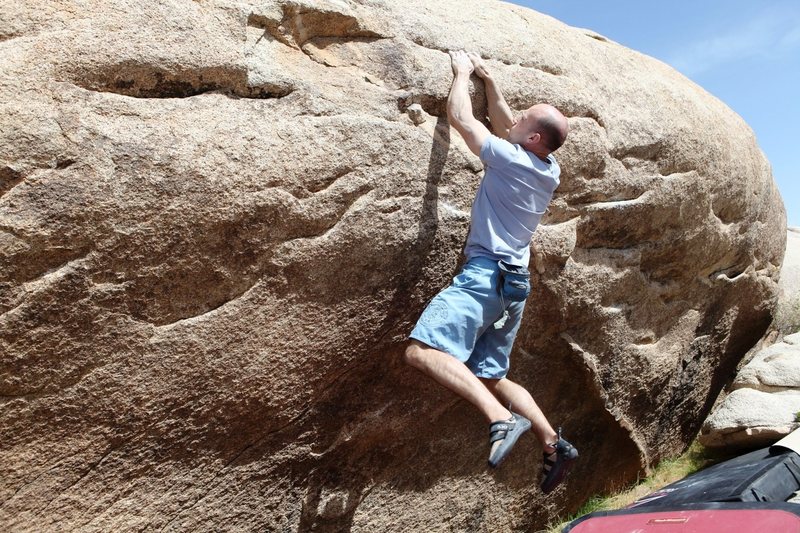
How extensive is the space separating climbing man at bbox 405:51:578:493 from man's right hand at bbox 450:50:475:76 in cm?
4

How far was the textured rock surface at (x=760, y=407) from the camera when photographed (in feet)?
17.1

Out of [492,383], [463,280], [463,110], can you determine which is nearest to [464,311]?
[463,280]

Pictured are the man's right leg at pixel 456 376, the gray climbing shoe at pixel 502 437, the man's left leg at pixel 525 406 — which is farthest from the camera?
the man's left leg at pixel 525 406

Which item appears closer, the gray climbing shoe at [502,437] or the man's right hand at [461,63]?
the gray climbing shoe at [502,437]

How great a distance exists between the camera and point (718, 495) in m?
4.03

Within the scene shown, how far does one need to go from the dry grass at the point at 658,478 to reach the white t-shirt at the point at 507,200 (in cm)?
208

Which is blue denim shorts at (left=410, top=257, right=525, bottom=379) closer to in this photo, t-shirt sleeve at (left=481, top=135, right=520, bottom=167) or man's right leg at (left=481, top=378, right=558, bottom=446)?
man's right leg at (left=481, top=378, right=558, bottom=446)

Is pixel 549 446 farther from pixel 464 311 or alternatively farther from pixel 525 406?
pixel 464 311

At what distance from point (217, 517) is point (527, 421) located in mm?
1385

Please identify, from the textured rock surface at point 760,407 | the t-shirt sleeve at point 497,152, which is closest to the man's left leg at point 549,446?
the t-shirt sleeve at point 497,152

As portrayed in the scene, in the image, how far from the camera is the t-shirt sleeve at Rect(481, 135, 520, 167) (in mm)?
3672

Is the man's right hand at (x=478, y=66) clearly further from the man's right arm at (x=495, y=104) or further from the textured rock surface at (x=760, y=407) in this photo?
the textured rock surface at (x=760, y=407)

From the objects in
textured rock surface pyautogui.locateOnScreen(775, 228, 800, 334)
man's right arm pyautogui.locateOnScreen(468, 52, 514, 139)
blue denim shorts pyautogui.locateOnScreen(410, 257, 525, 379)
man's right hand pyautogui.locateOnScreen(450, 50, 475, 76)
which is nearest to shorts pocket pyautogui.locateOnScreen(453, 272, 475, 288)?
blue denim shorts pyautogui.locateOnScreen(410, 257, 525, 379)

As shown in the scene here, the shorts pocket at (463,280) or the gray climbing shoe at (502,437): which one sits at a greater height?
the shorts pocket at (463,280)
